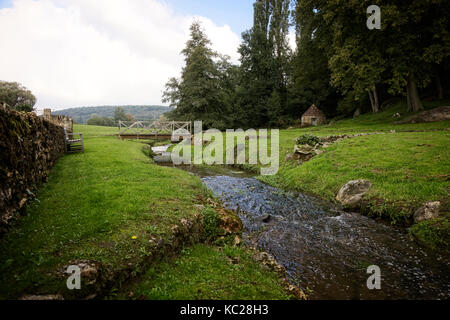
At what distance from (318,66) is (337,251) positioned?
121 feet

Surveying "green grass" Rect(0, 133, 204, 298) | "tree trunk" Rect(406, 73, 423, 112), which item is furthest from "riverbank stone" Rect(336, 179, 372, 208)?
"tree trunk" Rect(406, 73, 423, 112)

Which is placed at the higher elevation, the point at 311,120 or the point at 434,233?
the point at 311,120

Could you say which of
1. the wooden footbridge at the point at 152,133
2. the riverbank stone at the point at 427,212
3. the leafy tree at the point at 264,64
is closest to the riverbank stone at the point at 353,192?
the riverbank stone at the point at 427,212

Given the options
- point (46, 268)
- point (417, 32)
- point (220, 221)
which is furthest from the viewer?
point (417, 32)

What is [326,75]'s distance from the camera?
37.3 m

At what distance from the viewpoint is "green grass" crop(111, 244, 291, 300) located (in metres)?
3.54

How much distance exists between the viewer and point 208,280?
4.00m

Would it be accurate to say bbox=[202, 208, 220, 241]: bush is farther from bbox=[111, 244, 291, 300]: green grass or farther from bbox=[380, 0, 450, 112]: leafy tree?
bbox=[380, 0, 450, 112]: leafy tree

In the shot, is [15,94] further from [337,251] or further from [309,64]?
[337,251]

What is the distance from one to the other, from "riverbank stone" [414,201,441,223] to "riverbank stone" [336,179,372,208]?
186cm

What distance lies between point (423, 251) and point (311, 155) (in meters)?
9.29

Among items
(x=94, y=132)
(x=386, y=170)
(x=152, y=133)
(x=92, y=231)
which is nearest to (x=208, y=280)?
(x=92, y=231)
